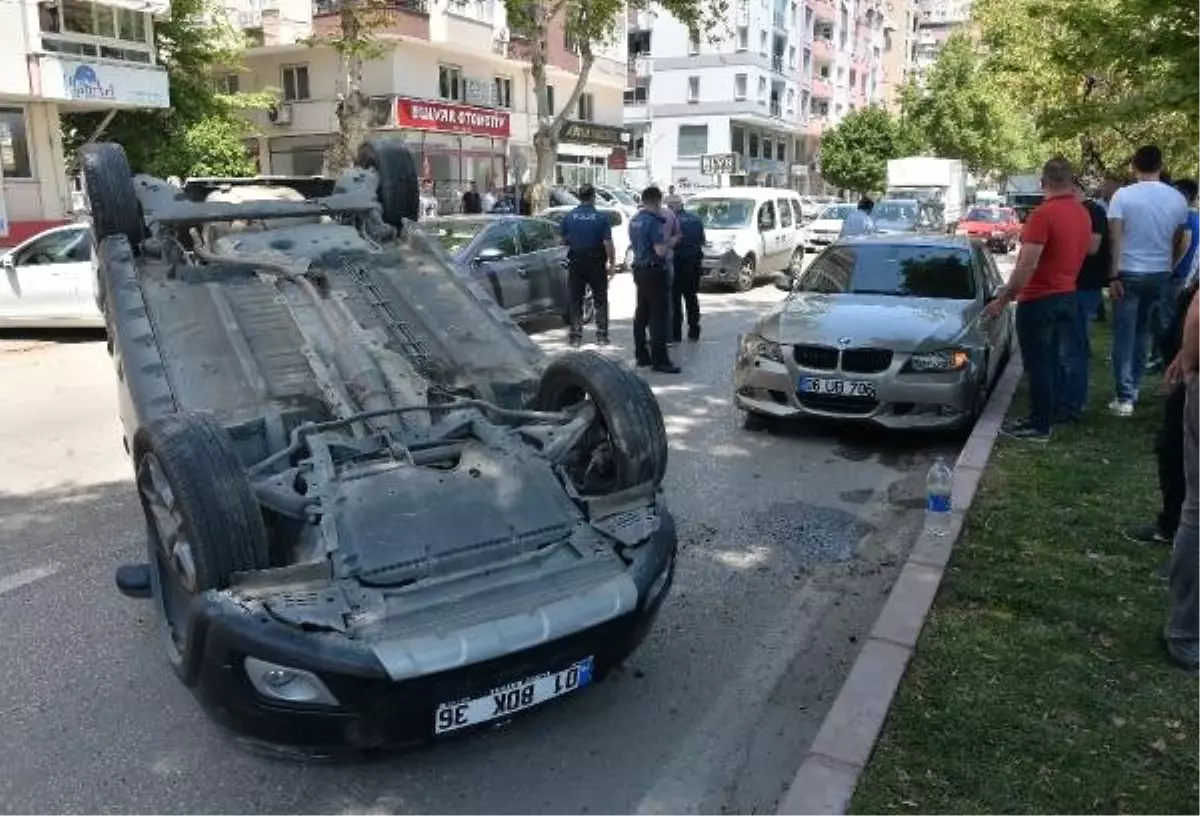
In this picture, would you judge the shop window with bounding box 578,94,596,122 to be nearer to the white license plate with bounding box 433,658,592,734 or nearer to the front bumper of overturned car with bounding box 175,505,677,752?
the white license plate with bounding box 433,658,592,734

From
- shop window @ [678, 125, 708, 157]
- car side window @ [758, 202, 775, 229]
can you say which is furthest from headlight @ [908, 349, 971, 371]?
shop window @ [678, 125, 708, 157]

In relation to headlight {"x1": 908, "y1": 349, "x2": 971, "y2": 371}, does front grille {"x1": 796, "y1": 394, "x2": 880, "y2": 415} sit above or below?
below

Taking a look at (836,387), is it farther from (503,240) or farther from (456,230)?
(456,230)

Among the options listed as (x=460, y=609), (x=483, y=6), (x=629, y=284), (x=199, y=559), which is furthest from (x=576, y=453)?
(x=483, y=6)

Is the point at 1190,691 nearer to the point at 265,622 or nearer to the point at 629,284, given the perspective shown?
the point at 265,622

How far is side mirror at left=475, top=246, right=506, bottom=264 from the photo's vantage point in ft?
38.1

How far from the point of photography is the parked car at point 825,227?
82.9ft

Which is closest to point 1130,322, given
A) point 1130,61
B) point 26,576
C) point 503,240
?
point 1130,61

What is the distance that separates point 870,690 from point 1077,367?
477cm

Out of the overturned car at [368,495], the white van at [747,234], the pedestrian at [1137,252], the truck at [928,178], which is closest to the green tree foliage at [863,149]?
the truck at [928,178]

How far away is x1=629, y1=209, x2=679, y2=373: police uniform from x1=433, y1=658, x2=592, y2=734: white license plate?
6852mm

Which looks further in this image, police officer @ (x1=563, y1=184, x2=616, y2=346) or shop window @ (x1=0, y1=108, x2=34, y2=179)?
shop window @ (x1=0, y1=108, x2=34, y2=179)

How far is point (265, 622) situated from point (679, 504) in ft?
11.5

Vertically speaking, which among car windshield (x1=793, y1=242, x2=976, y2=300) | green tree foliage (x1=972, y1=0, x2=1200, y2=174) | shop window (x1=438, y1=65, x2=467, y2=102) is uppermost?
shop window (x1=438, y1=65, x2=467, y2=102)
